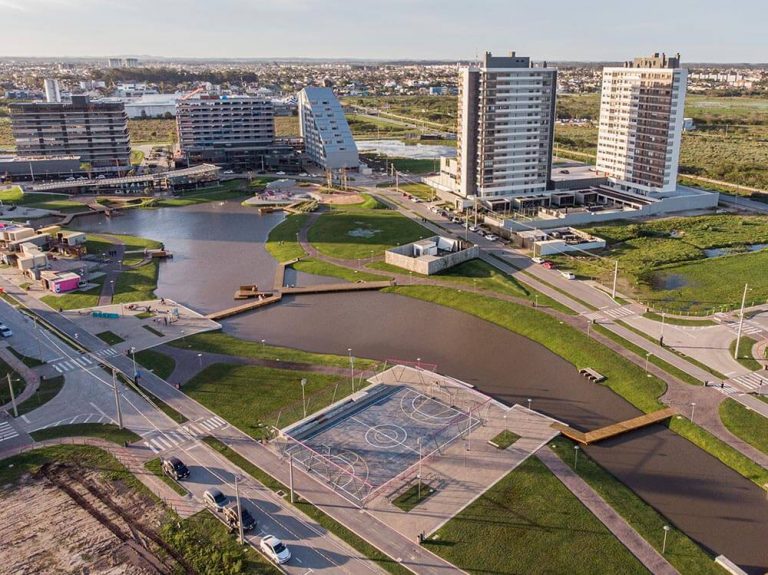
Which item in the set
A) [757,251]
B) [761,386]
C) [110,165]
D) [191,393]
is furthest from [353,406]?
[110,165]

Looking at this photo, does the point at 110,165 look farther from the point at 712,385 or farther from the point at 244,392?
the point at 712,385

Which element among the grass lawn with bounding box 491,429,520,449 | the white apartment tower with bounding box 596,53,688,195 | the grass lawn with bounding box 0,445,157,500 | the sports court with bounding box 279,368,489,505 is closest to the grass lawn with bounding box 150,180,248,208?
the white apartment tower with bounding box 596,53,688,195

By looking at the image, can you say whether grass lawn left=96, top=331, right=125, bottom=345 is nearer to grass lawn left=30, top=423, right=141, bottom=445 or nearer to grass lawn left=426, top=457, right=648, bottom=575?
grass lawn left=30, top=423, right=141, bottom=445

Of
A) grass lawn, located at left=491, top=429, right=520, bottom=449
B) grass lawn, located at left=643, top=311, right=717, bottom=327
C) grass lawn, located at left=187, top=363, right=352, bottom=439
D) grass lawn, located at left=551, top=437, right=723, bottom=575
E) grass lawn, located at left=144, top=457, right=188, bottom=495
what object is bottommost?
grass lawn, located at left=551, top=437, right=723, bottom=575

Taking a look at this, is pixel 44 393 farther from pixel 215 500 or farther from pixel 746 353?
pixel 746 353

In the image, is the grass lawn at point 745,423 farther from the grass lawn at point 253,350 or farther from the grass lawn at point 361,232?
the grass lawn at point 361,232

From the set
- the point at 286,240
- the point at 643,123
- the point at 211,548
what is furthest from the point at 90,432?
the point at 643,123
